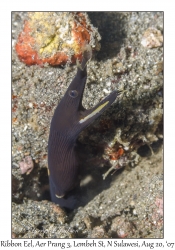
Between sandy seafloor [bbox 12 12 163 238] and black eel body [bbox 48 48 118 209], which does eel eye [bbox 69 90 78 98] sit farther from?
sandy seafloor [bbox 12 12 163 238]

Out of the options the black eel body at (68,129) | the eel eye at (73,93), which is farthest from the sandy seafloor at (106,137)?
the eel eye at (73,93)

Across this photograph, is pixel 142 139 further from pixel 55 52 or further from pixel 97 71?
pixel 55 52

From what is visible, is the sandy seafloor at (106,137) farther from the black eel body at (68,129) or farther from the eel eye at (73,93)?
the eel eye at (73,93)

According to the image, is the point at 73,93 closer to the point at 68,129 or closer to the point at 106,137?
the point at 68,129

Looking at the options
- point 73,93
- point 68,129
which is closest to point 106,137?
point 68,129

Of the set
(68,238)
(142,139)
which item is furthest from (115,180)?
(68,238)
